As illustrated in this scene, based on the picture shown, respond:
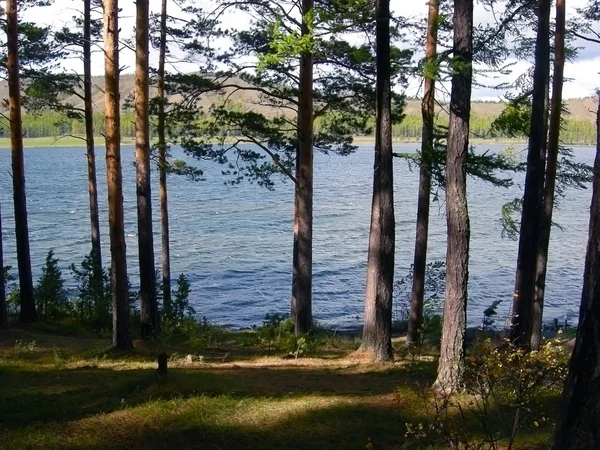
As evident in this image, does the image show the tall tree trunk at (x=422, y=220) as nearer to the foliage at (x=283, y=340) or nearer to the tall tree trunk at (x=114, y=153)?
the foliage at (x=283, y=340)

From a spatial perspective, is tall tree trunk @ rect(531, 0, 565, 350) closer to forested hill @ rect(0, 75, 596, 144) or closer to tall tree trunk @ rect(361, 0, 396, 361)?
forested hill @ rect(0, 75, 596, 144)

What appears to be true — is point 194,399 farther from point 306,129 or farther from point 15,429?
point 306,129

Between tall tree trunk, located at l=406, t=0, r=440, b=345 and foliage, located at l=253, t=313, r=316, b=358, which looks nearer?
foliage, located at l=253, t=313, r=316, b=358

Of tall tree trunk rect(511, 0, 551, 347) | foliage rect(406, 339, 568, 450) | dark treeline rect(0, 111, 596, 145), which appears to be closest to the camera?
foliage rect(406, 339, 568, 450)

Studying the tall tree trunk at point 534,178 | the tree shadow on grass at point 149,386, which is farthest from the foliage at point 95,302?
the tall tree trunk at point 534,178

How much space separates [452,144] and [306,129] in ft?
21.3

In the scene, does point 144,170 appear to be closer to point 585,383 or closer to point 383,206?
point 383,206

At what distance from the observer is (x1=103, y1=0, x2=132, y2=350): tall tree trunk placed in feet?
31.8

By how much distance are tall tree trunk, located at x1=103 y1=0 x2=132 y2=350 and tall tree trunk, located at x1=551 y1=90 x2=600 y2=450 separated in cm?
772

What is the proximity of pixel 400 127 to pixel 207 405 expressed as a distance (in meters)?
85.9

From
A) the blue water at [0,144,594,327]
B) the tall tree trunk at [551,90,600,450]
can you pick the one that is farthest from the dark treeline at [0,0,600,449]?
the blue water at [0,144,594,327]

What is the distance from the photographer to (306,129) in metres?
13.8

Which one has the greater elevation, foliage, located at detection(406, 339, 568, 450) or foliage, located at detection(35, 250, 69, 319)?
foliage, located at detection(406, 339, 568, 450)

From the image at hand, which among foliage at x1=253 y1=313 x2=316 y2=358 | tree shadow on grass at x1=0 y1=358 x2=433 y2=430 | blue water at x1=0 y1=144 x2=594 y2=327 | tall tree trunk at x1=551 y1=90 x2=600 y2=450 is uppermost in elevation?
tall tree trunk at x1=551 y1=90 x2=600 y2=450
